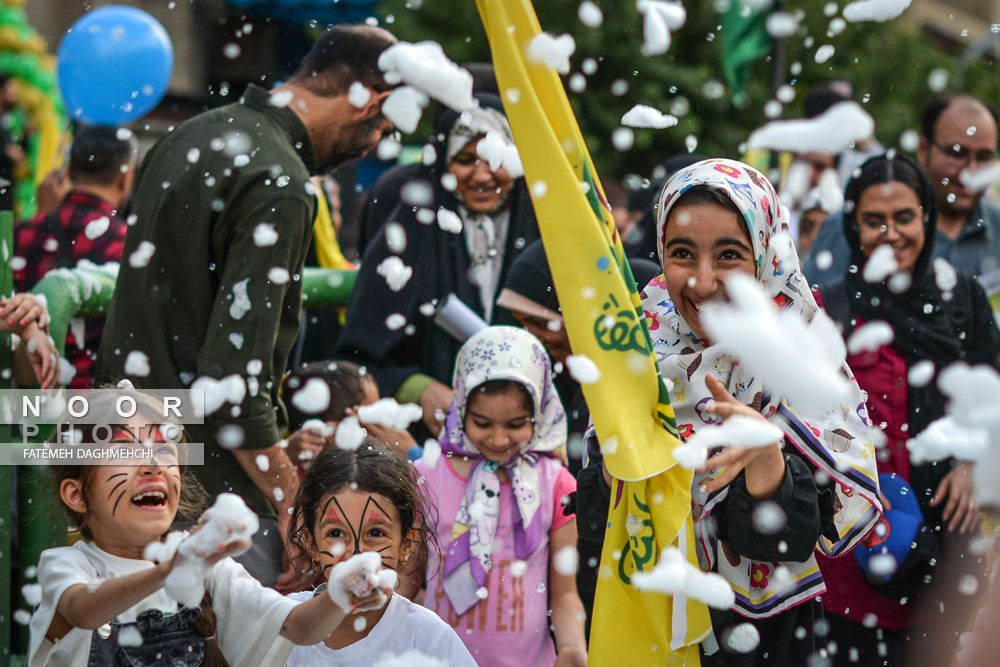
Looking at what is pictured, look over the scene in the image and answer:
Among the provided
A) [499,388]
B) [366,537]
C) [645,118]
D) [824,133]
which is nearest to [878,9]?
[824,133]

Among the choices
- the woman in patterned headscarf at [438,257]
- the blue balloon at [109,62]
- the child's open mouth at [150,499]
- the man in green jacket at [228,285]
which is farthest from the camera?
the blue balloon at [109,62]

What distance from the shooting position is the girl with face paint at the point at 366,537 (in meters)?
2.44

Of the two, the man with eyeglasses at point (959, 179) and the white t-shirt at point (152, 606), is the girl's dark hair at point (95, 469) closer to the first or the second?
the white t-shirt at point (152, 606)

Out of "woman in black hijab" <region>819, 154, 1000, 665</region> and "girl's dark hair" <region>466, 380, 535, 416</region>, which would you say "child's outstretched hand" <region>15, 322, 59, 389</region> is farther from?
"woman in black hijab" <region>819, 154, 1000, 665</region>

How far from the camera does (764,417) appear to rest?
2.31m

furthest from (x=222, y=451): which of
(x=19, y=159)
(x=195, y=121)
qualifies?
(x=19, y=159)

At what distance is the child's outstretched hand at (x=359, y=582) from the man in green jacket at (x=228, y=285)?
790 mm

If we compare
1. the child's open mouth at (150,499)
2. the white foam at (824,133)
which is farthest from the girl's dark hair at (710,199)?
the child's open mouth at (150,499)

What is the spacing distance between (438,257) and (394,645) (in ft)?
5.67

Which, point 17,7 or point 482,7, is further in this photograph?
point 17,7

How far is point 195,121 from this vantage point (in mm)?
3201

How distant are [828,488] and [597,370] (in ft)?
1.64

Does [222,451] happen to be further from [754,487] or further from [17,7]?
[17,7]

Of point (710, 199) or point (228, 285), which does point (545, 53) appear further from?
point (228, 285)
